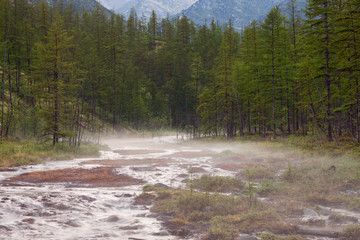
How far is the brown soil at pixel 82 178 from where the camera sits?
14.1m

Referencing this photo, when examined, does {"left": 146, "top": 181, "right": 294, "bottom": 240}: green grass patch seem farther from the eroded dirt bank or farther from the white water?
the white water

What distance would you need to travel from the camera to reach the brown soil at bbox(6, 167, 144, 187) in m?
14.1

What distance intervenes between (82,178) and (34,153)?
8.30 m

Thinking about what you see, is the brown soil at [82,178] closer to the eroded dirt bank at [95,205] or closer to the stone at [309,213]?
the eroded dirt bank at [95,205]

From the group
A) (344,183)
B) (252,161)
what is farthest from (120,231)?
(252,161)

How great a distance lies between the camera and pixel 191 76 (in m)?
46.2

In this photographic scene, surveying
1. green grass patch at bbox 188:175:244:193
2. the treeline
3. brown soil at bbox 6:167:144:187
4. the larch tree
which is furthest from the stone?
the larch tree

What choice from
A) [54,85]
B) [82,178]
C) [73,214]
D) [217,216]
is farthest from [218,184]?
[54,85]

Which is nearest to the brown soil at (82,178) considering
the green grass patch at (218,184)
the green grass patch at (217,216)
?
the green grass patch at (218,184)

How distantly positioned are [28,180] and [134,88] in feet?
155

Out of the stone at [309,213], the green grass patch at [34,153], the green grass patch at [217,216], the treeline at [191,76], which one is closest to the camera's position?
the green grass patch at [217,216]

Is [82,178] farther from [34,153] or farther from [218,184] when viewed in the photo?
[34,153]

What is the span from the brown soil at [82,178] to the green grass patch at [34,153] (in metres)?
3.92

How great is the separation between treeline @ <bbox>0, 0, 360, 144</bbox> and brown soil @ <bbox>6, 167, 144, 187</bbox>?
25.7 feet
